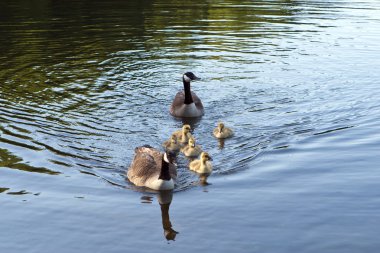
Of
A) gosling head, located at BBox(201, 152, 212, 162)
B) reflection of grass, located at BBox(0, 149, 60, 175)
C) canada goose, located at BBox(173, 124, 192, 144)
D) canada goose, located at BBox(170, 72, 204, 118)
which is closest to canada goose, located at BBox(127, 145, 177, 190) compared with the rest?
gosling head, located at BBox(201, 152, 212, 162)

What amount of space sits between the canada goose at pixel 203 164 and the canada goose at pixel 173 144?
157 cm

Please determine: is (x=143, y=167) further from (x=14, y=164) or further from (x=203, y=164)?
(x=14, y=164)

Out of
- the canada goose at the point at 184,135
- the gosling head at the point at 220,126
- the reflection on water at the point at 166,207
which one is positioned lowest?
the reflection on water at the point at 166,207

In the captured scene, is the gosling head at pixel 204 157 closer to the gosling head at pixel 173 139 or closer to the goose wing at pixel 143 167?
the goose wing at pixel 143 167

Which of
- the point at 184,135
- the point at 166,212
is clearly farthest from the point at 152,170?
the point at 184,135

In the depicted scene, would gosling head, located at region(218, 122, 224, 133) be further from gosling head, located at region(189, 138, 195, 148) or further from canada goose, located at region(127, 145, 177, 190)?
canada goose, located at region(127, 145, 177, 190)

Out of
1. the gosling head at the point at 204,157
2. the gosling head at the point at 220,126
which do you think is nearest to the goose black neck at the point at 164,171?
the gosling head at the point at 204,157

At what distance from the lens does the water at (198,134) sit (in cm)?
1391

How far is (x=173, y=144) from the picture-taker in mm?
18703

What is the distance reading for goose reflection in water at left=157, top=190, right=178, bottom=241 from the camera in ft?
45.2

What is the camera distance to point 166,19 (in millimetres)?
40344

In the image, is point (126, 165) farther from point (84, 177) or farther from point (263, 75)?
point (263, 75)

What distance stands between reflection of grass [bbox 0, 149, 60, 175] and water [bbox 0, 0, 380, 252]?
68 millimetres

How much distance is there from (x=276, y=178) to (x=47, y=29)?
76.4 ft
